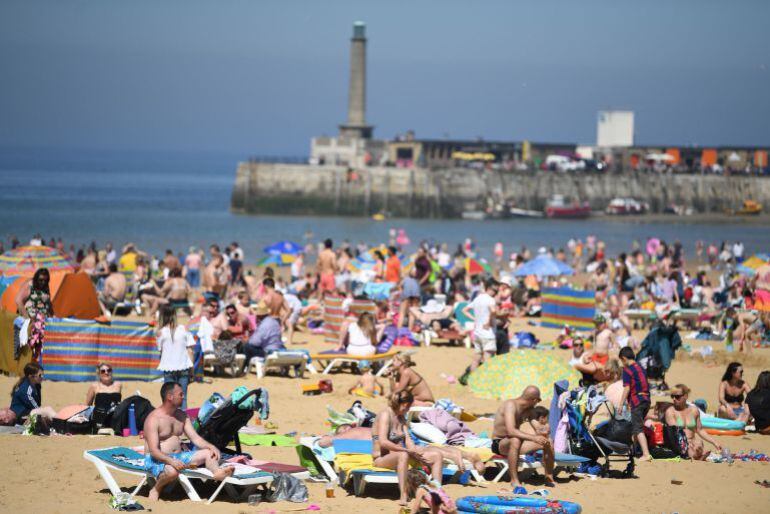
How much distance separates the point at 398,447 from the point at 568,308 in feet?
30.4

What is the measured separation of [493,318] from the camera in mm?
11406

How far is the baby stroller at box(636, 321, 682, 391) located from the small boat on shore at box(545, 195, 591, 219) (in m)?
50.4

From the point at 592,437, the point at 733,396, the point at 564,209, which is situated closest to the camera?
the point at 592,437

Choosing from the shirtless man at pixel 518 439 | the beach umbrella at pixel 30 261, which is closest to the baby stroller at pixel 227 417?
the shirtless man at pixel 518 439

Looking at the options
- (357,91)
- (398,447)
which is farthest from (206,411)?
(357,91)

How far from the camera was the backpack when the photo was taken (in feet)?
27.3

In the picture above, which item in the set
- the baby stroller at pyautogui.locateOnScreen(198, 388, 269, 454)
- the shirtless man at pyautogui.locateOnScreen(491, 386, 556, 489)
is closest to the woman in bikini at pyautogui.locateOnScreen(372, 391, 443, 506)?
the shirtless man at pyautogui.locateOnScreen(491, 386, 556, 489)

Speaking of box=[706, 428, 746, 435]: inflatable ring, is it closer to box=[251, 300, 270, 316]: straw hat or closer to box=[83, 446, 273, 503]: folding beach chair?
box=[83, 446, 273, 503]: folding beach chair

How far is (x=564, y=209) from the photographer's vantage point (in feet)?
202

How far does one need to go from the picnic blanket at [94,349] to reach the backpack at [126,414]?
89.1 inches

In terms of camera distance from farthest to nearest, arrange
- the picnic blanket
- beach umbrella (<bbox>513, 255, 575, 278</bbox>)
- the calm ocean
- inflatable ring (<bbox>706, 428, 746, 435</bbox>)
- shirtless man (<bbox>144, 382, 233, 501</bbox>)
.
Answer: the calm ocean, beach umbrella (<bbox>513, 255, 575, 278</bbox>), the picnic blanket, inflatable ring (<bbox>706, 428, 746, 435</bbox>), shirtless man (<bbox>144, 382, 233, 501</bbox>)

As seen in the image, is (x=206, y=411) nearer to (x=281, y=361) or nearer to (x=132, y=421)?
(x=132, y=421)

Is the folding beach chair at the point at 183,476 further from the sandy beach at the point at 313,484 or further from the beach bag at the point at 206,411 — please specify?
the beach bag at the point at 206,411

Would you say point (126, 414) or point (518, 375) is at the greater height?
point (518, 375)
